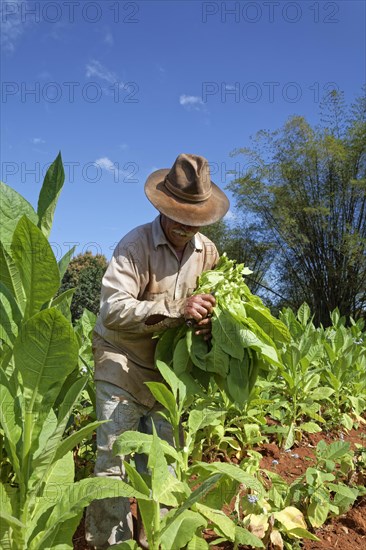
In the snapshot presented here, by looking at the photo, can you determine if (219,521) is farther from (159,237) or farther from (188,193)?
(188,193)

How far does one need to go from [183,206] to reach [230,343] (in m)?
0.74

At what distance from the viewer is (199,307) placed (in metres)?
2.07

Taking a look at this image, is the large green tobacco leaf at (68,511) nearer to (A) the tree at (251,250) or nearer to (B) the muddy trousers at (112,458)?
(B) the muddy trousers at (112,458)

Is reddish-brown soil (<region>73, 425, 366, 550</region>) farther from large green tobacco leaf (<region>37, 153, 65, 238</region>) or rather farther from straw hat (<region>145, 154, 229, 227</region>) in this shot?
large green tobacco leaf (<region>37, 153, 65, 238</region>)

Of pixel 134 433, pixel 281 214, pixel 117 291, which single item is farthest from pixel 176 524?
pixel 281 214

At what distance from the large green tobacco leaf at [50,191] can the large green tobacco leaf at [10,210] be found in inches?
1.5

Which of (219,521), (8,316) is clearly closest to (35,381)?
(8,316)

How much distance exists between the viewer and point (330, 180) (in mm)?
21594

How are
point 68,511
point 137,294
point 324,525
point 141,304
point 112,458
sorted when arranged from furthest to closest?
point 324,525
point 137,294
point 112,458
point 141,304
point 68,511

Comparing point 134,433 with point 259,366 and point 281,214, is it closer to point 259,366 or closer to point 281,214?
point 259,366

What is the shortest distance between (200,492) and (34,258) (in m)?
0.83

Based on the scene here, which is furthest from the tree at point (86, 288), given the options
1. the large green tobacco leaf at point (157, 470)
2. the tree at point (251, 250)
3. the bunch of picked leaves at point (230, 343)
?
the large green tobacco leaf at point (157, 470)

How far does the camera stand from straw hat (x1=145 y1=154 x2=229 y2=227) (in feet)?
7.86

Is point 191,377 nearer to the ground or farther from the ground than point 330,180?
nearer to the ground
